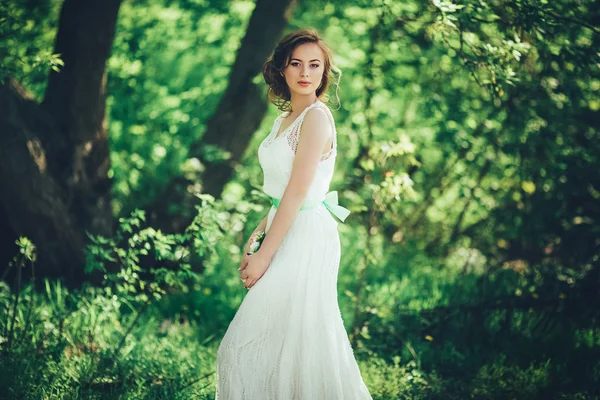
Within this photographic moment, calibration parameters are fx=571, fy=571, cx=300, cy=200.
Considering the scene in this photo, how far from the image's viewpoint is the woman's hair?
2584mm

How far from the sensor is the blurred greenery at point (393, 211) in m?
3.28

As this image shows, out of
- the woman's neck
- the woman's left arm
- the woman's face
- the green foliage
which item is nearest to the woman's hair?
the woman's face

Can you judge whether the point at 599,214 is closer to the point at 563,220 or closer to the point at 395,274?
the point at 563,220

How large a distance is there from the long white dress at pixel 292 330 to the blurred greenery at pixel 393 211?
30.5 inches

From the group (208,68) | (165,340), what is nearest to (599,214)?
(165,340)

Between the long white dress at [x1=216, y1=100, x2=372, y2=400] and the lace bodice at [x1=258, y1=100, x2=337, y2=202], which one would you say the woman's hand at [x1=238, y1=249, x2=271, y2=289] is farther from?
the lace bodice at [x1=258, y1=100, x2=337, y2=202]

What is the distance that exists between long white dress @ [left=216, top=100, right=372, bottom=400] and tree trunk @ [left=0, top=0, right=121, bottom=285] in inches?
84.8

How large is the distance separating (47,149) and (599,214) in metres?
4.37

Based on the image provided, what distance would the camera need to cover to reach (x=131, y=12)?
5.68 m

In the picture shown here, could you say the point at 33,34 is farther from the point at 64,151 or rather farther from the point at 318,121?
the point at 318,121

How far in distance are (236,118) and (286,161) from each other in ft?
7.52

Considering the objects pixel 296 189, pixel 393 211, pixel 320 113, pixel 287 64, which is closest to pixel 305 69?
pixel 287 64

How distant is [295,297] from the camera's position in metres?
2.39

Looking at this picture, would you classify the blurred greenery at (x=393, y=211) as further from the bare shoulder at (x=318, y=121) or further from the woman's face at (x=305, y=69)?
the bare shoulder at (x=318, y=121)
